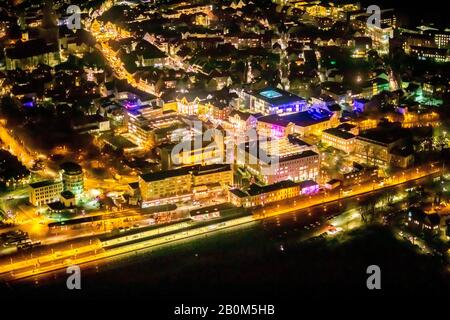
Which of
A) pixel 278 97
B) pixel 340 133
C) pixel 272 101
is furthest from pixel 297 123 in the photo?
pixel 278 97

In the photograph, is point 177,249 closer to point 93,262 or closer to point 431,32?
point 93,262

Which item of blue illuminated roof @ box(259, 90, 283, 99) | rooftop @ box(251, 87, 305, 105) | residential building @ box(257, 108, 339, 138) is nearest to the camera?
residential building @ box(257, 108, 339, 138)

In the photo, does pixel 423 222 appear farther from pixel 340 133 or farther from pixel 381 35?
pixel 381 35

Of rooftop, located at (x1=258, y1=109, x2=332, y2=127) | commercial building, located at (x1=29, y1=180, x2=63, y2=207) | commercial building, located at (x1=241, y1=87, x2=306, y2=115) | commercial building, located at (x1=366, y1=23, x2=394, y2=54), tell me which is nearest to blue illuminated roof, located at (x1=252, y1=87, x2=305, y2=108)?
commercial building, located at (x1=241, y1=87, x2=306, y2=115)

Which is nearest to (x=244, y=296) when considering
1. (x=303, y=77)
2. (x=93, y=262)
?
(x=93, y=262)

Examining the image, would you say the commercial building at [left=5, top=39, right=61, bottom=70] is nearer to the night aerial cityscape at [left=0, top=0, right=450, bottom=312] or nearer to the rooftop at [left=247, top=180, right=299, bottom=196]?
the night aerial cityscape at [left=0, top=0, right=450, bottom=312]
